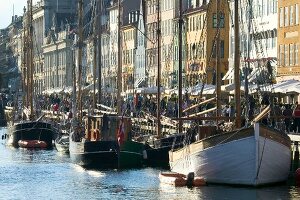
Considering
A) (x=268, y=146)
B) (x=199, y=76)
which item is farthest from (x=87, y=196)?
(x=199, y=76)

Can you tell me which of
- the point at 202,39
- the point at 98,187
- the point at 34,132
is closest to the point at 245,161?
the point at 98,187

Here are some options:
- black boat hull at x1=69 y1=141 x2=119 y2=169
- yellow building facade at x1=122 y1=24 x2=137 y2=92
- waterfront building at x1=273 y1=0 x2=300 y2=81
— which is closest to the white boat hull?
black boat hull at x1=69 y1=141 x2=119 y2=169

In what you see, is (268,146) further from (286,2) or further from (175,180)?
(286,2)

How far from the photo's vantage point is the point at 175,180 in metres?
61.2

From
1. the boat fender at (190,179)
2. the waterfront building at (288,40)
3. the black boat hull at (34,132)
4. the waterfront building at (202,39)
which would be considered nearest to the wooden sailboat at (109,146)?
the boat fender at (190,179)

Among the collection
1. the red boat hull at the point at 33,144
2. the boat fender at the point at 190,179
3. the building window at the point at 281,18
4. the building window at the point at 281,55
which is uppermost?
the building window at the point at 281,18

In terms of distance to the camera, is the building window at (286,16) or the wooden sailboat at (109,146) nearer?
the wooden sailboat at (109,146)

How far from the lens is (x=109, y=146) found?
73312 millimetres

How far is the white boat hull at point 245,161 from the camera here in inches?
2281

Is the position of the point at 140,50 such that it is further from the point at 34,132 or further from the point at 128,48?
the point at 34,132

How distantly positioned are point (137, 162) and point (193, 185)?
13.5 meters

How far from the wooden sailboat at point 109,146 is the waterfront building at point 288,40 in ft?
84.9

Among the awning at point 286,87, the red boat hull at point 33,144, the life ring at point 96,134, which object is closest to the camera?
the awning at point 286,87

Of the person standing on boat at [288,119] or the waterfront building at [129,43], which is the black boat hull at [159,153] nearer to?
the person standing on boat at [288,119]
